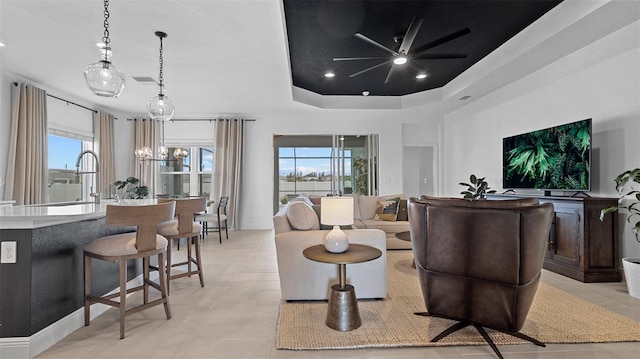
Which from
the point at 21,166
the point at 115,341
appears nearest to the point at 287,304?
the point at 115,341

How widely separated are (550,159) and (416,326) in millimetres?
3231

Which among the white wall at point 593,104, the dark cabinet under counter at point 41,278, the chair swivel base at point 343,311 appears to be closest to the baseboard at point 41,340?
the dark cabinet under counter at point 41,278

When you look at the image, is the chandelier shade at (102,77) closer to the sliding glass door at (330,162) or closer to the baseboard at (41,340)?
the baseboard at (41,340)

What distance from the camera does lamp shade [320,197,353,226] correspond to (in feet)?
7.66

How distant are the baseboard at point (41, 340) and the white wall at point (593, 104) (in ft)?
17.5

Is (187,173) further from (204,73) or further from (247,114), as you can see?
(204,73)

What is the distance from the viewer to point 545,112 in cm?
451

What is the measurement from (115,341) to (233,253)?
8.69 feet

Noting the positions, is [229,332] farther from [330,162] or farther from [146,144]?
[146,144]

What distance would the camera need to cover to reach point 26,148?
15.1ft

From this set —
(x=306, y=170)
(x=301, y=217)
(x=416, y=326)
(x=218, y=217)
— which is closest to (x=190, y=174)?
(x=218, y=217)

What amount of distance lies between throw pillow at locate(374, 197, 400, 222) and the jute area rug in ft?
7.09

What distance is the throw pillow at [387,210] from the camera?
4.98 m

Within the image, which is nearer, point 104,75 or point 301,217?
point 104,75
